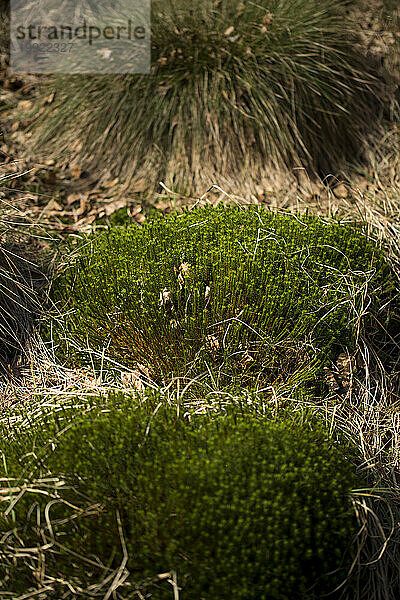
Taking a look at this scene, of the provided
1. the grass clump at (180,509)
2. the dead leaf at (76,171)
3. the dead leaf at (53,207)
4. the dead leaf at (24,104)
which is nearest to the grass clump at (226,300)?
the grass clump at (180,509)

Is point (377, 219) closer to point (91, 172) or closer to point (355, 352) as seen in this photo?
point (355, 352)

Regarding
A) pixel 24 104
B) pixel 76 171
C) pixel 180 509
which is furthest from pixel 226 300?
pixel 24 104

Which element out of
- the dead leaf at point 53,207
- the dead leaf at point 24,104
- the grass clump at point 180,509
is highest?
the dead leaf at point 24,104

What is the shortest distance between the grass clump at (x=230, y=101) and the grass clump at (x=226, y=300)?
56.1 inches

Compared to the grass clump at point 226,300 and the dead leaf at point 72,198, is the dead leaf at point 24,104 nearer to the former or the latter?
the dead leaf at point 72,198

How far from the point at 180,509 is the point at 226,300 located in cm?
122

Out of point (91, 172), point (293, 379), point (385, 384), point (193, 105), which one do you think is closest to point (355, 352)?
point (385, 384)

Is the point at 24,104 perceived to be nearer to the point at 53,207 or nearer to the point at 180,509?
the point at 53,207

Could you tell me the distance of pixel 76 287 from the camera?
3.27 m

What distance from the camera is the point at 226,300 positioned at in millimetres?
2904

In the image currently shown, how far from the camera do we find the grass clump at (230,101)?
14.9 feet

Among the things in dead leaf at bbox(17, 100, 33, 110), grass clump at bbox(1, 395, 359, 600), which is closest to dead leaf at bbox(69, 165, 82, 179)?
dead leaf at bbox(17, 100, 33, 110)

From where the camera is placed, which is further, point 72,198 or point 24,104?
point 24,104

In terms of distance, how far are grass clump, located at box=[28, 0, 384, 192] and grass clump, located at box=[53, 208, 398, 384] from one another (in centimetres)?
143
